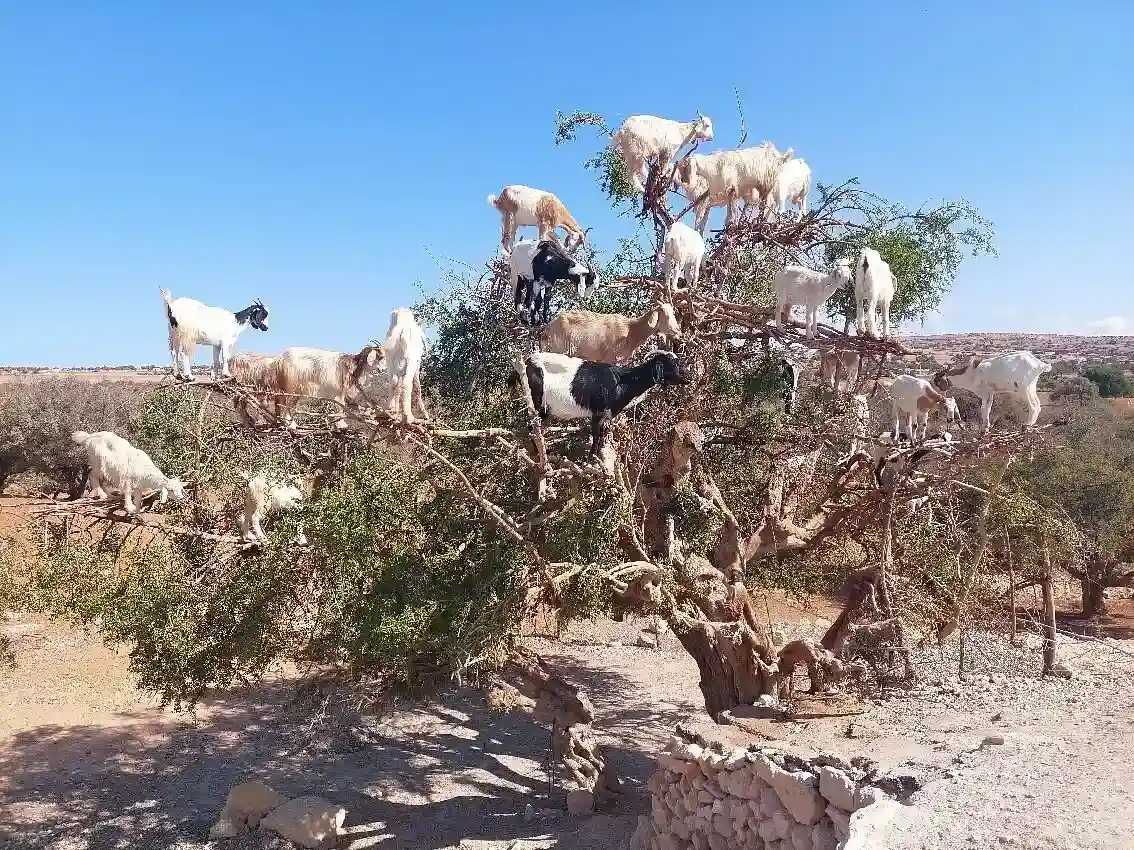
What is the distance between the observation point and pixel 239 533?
780 cm

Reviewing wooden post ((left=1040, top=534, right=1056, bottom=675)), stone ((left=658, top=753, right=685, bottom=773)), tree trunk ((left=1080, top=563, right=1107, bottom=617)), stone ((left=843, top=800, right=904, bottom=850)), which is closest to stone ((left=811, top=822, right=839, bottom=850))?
stone ((left=843, top=800, right=904, bottom=850))

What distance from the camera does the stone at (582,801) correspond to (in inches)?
347

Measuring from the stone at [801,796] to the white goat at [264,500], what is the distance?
4.54m

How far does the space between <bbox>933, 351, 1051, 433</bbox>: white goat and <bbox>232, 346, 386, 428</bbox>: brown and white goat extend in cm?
587

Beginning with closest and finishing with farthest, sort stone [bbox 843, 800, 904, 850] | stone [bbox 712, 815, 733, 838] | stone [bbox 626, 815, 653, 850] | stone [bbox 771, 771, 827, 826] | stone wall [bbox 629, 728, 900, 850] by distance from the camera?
stone [bbox 843, 800, 904, 850] → stone wall [bbox 629, 728, 900, 850] → stone [bbox 771, 771, 827, 826] → stone [bbox 712, 815, 733, 838] → stone [bbox 626, 815, 653, 850]

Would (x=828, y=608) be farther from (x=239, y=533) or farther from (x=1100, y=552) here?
(x=239, y=533)

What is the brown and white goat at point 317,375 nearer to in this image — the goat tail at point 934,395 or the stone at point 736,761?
the stone at point 736,761

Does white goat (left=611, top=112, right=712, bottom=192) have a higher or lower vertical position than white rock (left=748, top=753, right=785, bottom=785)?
higher

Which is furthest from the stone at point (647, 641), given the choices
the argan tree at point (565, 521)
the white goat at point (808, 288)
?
the white goat at point (808, 288)

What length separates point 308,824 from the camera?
29.6 ft

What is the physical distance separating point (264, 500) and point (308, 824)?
446 cm

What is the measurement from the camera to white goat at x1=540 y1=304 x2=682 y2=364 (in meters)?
7.40

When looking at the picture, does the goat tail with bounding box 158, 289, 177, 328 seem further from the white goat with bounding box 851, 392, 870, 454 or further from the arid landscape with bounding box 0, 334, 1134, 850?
the white goat with bounding box 851, 392, 870, 454

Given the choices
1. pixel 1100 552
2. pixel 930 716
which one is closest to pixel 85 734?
pixel 930 716
